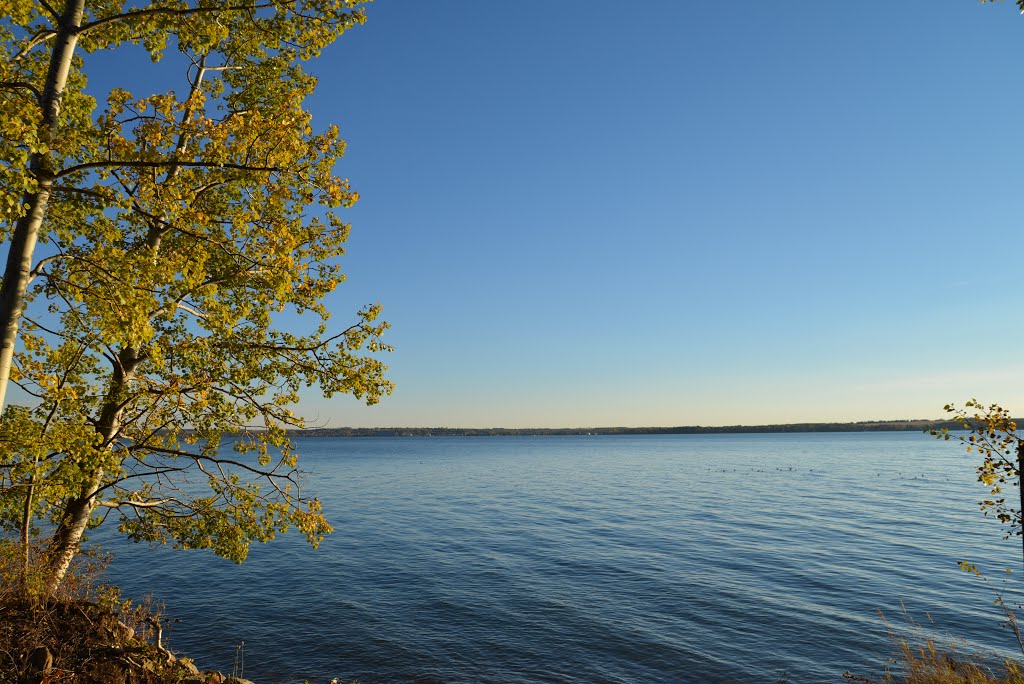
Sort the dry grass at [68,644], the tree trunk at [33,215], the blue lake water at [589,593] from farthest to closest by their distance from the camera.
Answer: the blue lake water at [589,593] < the dry grass at [68,644] < the tree trunk at [33,215]

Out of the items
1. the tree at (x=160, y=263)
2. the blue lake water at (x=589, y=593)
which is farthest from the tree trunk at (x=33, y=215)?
the blue lake water at (x=589, y=593)

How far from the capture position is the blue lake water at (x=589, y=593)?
18.2 meters

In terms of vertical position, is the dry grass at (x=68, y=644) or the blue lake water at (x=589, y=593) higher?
the dry grass at (x=68, y=644)

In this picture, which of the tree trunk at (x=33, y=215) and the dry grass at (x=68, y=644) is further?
the dry grass at (x=68, y=644)

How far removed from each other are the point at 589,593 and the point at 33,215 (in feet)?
75.1

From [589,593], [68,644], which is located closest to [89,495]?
[68,644]

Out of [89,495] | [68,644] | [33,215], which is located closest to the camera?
[33,215]

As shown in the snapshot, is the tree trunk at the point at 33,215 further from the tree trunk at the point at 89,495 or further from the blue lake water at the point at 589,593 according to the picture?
the blue lake water at the point at 589,593

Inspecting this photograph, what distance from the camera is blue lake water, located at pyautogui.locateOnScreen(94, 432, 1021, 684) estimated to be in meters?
18.2

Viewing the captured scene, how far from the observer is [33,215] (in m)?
8.94

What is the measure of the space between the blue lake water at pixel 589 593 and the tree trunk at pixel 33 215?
12.3 metres

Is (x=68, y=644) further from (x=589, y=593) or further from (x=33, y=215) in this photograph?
(x=589, y=593)

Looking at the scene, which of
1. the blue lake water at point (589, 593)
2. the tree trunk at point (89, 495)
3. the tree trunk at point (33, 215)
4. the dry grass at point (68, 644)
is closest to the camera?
the tree trunk at point (33, 215)

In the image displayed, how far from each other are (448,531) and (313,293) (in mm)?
30652
